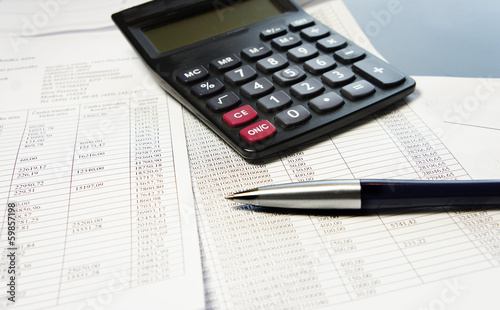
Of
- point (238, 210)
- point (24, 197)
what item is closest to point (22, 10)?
point (24, 197)

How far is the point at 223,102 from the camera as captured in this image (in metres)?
0.45

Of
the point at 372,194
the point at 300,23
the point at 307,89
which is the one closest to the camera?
the point at 372,194

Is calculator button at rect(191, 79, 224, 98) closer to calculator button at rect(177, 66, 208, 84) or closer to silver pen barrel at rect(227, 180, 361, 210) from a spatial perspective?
calculator button at rect(177, 66, 208, 84)

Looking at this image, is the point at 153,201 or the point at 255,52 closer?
the point at 153,201

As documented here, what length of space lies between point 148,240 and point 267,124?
0.49 ft

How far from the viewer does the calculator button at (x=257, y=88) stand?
0.45 m

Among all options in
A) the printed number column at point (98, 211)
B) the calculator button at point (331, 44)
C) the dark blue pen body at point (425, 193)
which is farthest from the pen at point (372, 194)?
the calculator button at point (331, 44)

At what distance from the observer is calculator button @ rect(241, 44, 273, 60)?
50cm

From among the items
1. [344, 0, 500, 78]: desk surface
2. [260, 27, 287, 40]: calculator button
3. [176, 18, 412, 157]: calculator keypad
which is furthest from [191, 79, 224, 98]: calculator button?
[344, 0, 500, 78]: desk surface

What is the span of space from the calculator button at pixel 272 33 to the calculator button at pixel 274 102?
11 centimetres

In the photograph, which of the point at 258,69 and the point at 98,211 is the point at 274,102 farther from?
the point at 98,211

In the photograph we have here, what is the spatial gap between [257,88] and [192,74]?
0.24 ft

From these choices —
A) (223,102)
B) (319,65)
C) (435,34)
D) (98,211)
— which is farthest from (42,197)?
(435,34)

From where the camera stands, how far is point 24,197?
1.30 feet
